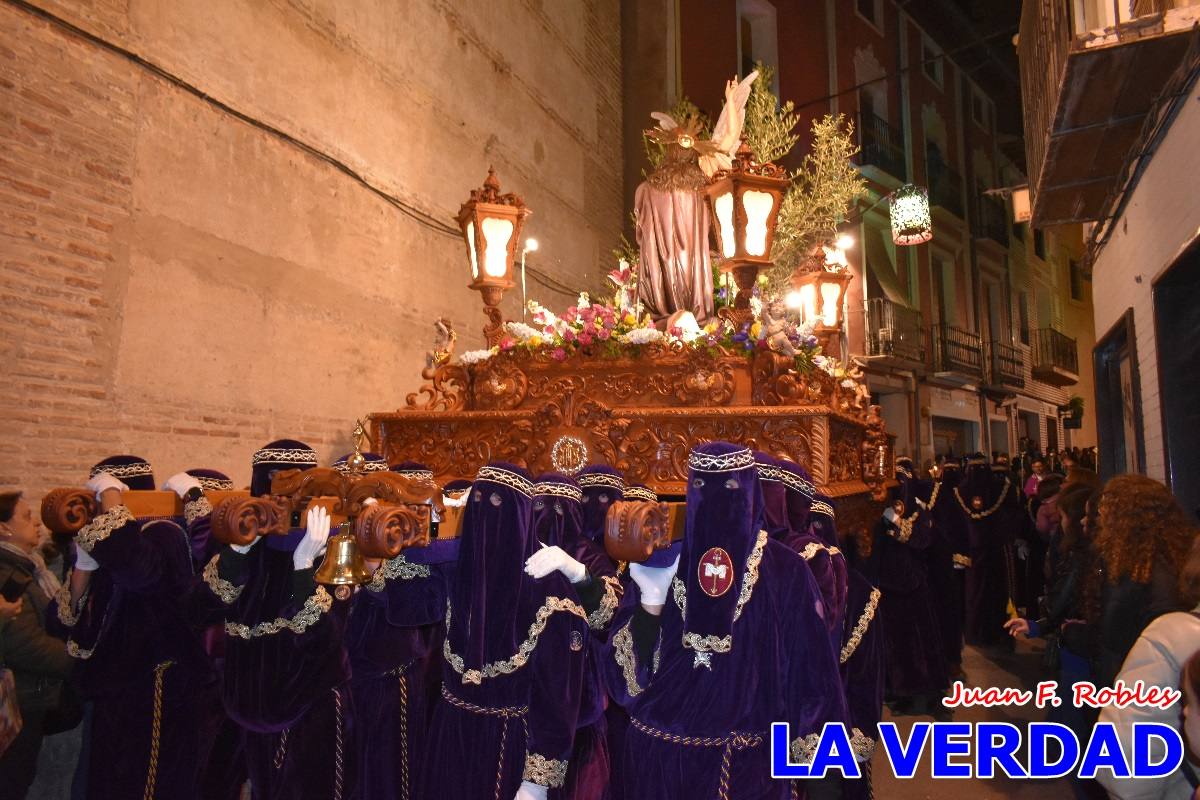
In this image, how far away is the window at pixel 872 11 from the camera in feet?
71.9

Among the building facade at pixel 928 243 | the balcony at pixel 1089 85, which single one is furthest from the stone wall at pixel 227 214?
the building facade at pixel 928 243

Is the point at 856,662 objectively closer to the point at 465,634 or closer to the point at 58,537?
the point at 465,634

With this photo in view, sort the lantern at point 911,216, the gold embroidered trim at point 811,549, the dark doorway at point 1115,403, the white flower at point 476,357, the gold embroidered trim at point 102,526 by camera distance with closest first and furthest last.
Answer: the gold embroidered trim at point 102,526, the gold embroidered trim at point 811,549, the white flower at point 476,357, the dark doorway at point 1115,403, the lantern at point 911,216

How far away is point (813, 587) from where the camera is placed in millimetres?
3150

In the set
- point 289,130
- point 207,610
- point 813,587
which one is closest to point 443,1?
point 289,130

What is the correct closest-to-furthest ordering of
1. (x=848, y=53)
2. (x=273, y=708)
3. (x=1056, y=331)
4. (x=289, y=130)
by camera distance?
(x=273, y=708), (x=289, y=130), (x=848, y=53), (x=1056, y=331)

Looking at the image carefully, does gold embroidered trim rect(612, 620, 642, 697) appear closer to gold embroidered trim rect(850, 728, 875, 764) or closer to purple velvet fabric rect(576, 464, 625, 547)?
purple velvet fabric rect(576, 464, 625, 547)

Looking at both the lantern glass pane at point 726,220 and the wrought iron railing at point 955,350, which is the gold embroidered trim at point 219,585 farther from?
the wrought iron railing at point 955,350

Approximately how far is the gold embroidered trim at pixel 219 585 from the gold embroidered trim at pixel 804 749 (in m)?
2.51

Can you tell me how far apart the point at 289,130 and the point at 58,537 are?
202 inches

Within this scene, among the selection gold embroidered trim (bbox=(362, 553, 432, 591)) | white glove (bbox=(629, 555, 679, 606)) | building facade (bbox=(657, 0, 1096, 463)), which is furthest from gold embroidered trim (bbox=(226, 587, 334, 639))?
building facade (bbox=(657, 0, 1096, 463))

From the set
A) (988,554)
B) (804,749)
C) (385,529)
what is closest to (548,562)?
(385,529)

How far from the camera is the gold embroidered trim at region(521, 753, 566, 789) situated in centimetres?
307

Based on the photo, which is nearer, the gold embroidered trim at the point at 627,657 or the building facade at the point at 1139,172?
the gold embroidered trim at the point at 627,657
